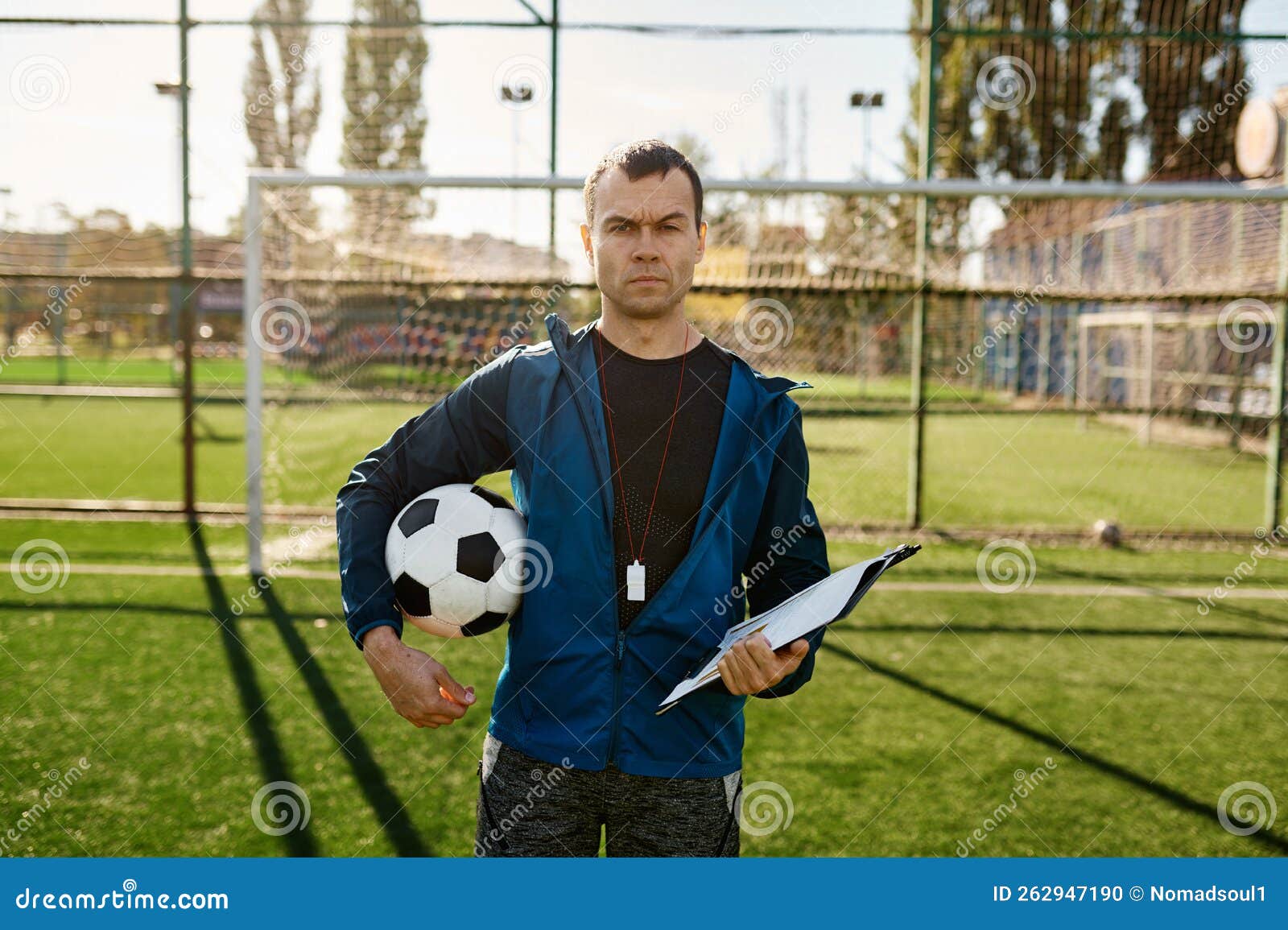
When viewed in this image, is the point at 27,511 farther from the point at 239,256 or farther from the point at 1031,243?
the point at 1031,243

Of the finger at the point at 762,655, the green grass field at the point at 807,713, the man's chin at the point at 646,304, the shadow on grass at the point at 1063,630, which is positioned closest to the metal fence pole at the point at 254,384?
the green grass field at the point at 807,713

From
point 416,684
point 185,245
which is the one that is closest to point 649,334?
point 416,684

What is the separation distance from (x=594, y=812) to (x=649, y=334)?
862 mm

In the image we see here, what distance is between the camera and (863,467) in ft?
38.3

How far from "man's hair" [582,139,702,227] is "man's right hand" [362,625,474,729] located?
32.1 inches

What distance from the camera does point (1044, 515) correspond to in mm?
8617

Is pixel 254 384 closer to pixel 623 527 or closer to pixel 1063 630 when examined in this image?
pixel 623 527

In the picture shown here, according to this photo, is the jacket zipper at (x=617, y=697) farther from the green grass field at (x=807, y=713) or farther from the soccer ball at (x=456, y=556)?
the green grass field at (x=807, y=713)

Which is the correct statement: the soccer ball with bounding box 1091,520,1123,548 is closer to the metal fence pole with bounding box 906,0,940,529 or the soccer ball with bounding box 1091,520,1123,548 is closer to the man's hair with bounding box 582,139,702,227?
the metal fence pole with bounding box 906,0,940,529

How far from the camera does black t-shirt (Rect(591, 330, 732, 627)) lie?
69.1 inches

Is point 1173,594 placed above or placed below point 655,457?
below

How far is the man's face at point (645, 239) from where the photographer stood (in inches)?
65.9

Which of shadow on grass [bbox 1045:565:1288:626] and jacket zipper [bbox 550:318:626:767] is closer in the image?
Answer: jacket zipper [bbox 550:318:626:767]

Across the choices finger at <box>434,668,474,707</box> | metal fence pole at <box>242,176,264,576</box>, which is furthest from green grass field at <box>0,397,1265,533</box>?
finger at <box>434,668,474,707</box>
